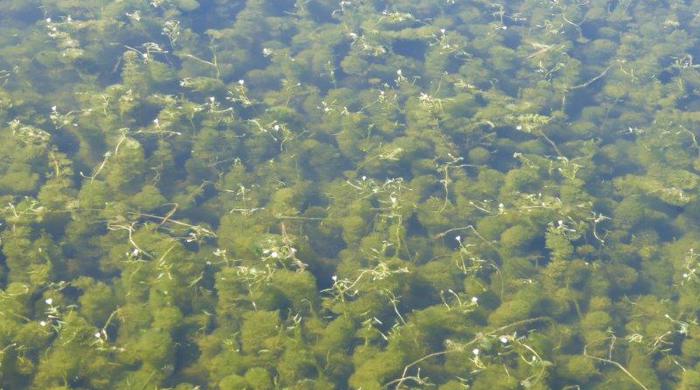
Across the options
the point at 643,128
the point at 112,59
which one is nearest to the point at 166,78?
the point at 112,59

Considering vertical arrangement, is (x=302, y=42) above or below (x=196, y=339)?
above

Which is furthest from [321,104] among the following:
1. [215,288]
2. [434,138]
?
[215,288]

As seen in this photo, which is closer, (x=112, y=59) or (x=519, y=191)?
(x=519, y=191)

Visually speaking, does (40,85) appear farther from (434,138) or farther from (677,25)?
(677,25)

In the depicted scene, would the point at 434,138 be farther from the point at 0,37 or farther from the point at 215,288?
the point at 0,37

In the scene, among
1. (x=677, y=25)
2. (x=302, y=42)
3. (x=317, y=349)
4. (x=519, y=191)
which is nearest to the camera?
(x=317, y=349)

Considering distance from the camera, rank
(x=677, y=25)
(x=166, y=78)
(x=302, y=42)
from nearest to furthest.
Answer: (x=166, y=78) < (x=302, y=42) < (x=677, y=25)
